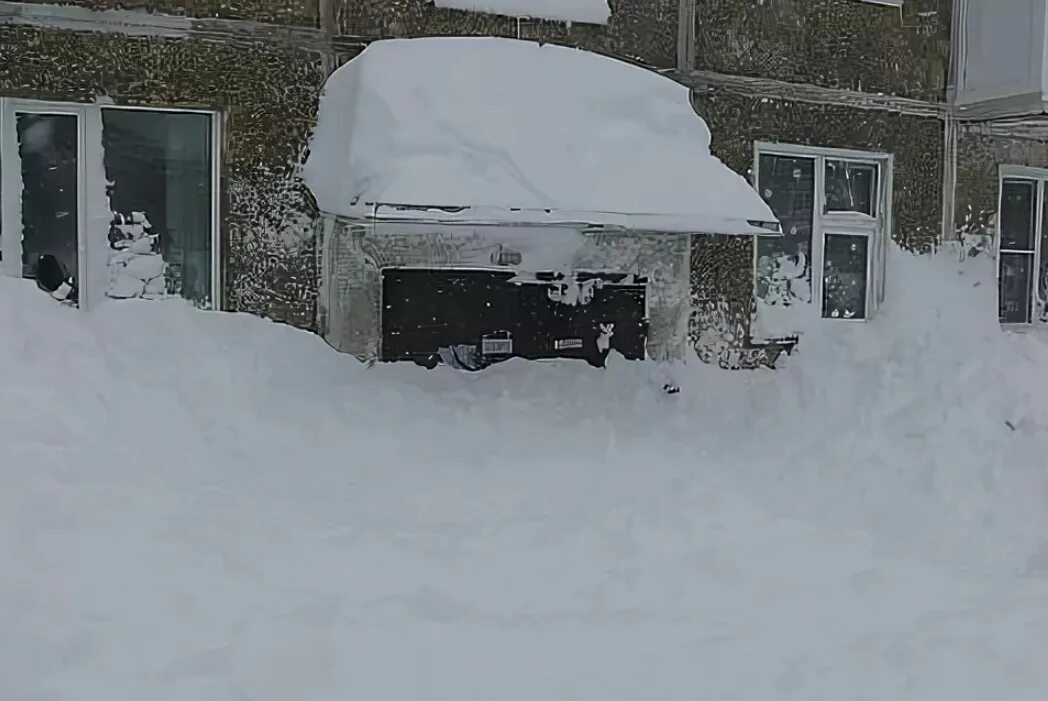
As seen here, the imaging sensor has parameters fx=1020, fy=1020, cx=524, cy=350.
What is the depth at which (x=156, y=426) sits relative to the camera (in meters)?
5.27

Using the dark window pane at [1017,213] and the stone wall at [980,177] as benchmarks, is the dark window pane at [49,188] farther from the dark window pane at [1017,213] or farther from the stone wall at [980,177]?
the dark window pane at [1017,213]

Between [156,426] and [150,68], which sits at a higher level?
[150,68]

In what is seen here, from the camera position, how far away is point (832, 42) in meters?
8.36

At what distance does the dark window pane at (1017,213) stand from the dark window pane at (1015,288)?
122mm

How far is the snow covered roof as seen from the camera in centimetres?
581

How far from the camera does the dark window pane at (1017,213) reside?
9.37 m

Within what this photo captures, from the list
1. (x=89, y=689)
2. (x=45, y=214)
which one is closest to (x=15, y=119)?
(x=45, y=214)

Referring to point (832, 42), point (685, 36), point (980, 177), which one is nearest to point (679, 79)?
point (685, 36)

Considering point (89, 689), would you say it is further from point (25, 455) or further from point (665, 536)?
point (665, 536)

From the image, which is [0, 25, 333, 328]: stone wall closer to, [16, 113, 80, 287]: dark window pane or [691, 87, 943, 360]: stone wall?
[16, 113, 80, 287]: dark window pane

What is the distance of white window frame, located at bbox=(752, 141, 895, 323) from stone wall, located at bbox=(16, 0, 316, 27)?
370 cm

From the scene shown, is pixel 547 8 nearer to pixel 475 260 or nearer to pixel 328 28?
pixel 328 28

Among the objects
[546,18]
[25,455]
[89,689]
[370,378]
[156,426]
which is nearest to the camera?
[89,689]

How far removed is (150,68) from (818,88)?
16.8ft
